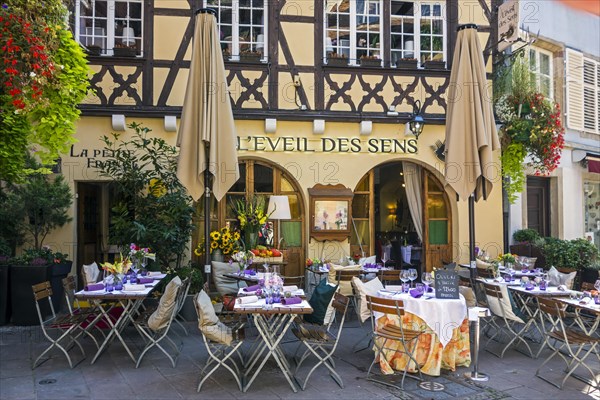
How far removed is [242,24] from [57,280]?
17.2ft

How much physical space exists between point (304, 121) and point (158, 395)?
19.1 ft

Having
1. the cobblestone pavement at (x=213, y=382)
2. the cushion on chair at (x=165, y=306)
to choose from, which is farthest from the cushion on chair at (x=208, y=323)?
the cushion on chair at (x=165, y=306)

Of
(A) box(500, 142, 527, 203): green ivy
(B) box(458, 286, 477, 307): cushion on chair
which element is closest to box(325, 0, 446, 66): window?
(A) box(500, 142, 527, 203): green ivy

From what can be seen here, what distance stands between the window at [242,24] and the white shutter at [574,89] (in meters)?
6.80

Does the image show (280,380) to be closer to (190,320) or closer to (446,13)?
(190,320)

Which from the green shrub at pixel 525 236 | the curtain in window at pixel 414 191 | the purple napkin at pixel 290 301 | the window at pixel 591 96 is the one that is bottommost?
the purple napkin at pixel 290 301

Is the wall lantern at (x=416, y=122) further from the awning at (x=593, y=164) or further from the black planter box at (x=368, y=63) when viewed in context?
the awning at (x=593, y=164)

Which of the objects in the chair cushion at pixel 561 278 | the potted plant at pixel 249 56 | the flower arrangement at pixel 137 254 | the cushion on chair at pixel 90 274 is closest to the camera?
the cushion on chair at pixel 90 274

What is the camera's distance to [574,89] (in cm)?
1172

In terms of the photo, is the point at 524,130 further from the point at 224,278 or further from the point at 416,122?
the point at 224,278

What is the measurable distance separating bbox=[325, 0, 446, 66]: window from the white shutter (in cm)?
361

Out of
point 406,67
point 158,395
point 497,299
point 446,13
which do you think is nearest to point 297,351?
point 158,395

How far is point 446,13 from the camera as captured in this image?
998cm

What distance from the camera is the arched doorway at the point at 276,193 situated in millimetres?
9484
